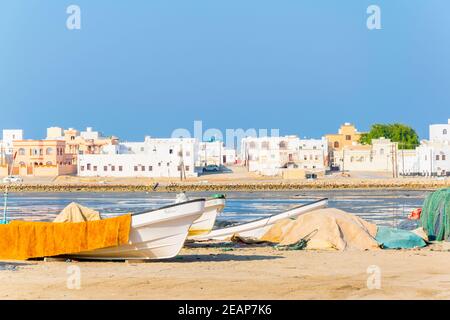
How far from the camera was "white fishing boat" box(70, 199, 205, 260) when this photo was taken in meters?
18.5

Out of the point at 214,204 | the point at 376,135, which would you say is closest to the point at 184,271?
the point at 214,204

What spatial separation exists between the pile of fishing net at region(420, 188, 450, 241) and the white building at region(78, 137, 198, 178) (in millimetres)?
70898

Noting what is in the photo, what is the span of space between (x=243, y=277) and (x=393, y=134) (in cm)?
11621

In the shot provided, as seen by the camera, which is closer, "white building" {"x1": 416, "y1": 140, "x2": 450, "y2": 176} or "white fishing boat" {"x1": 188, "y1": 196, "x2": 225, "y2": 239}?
"white fishing boat" {"x1": 188, "y1": 196, "x2": 225, "y2": 239}

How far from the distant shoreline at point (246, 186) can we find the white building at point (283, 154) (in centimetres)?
1584

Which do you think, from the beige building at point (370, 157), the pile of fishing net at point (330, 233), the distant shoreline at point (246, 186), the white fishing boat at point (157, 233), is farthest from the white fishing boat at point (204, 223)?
the beige building at point (370, 157)

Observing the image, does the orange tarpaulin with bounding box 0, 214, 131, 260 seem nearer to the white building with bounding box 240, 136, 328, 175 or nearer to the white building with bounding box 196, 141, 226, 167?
the white building with bounding box 240, 136, 328, 175

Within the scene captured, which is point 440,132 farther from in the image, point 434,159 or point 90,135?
Result: point 90,135

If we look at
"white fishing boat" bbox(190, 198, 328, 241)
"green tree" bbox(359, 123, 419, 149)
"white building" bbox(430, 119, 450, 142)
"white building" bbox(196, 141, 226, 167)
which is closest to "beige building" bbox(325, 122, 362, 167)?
"green tree" bbox(359, 123, 419, 149)

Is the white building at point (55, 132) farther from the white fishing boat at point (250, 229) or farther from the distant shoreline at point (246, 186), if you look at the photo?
the white fishing boat at point (250, 229)

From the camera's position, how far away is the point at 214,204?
2352 cm

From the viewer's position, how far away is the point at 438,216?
83.7 feet

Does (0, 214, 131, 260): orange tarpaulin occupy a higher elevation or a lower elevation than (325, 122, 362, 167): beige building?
lower

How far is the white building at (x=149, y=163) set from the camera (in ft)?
321
